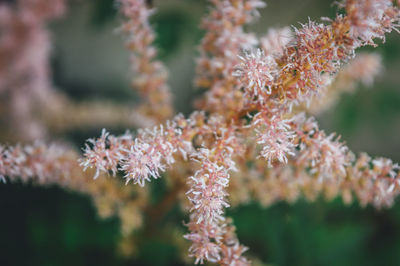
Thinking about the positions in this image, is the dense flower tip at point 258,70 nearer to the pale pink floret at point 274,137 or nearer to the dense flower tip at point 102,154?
the pale pink floret at point 274,137

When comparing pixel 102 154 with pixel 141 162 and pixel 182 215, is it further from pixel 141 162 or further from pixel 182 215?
pixel 182 215

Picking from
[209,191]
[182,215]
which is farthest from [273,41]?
[182,215]

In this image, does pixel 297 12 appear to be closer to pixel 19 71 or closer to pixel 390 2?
pixel 390 2

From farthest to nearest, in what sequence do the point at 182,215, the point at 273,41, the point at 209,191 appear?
the point at 182,215 → the point at 273,41 → the point at 209,191

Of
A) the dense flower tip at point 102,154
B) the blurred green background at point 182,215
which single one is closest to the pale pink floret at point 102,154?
the dense flower tip at point 102,154

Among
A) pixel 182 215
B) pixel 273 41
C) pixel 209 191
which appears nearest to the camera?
pixel 209 191

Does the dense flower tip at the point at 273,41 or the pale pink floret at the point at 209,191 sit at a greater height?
the dense flower tip at the point at 273,41

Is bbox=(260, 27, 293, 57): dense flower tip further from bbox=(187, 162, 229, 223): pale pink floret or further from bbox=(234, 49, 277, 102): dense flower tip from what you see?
bbox=(187, 162, 229, 223): pale pink floret

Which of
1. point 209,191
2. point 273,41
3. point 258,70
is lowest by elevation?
point 209,191
